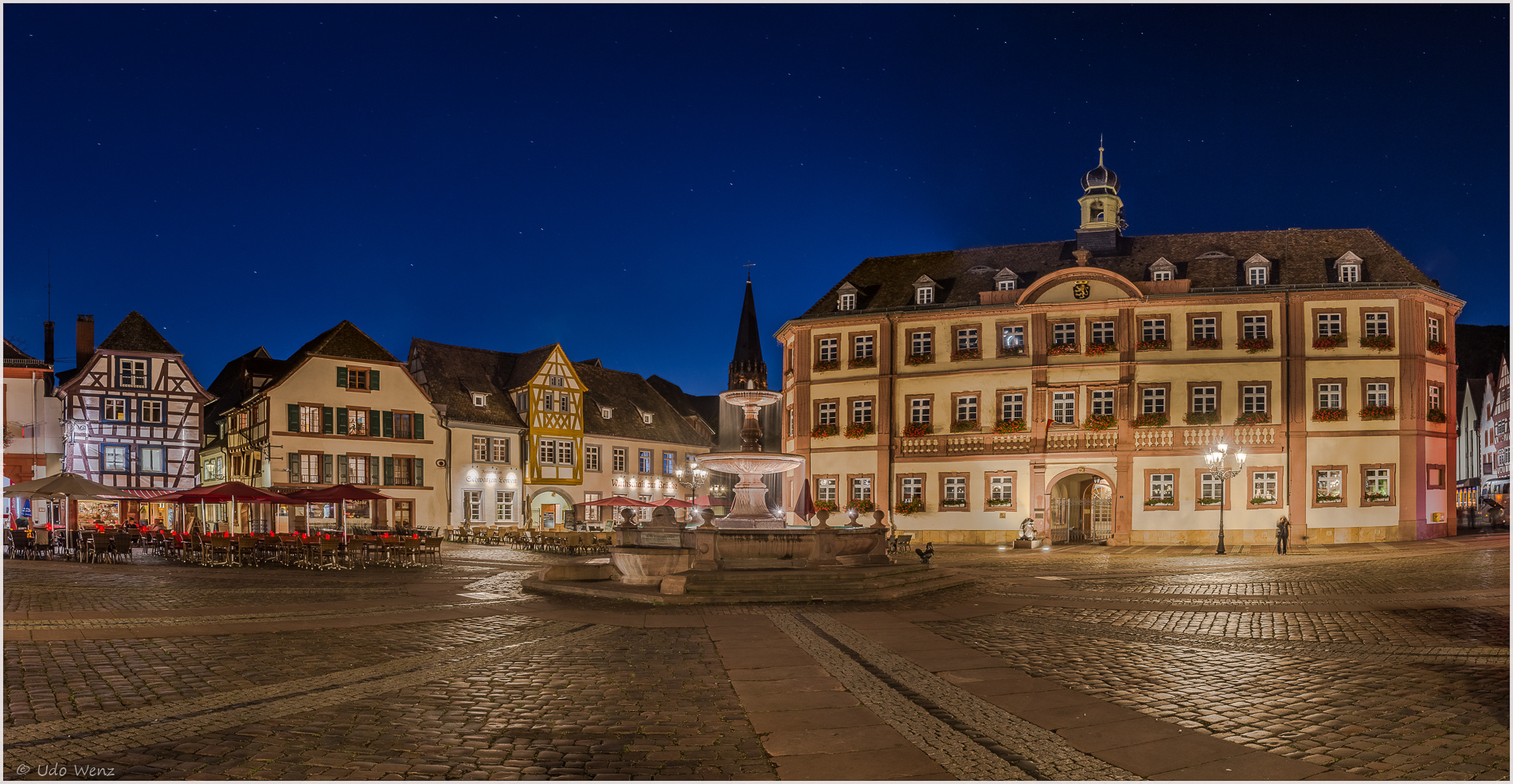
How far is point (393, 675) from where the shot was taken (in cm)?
920

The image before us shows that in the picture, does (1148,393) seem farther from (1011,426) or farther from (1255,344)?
(1011,426)

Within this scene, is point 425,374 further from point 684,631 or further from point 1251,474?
point 684,631

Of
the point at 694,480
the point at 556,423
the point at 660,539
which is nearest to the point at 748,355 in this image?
the point at 660,539

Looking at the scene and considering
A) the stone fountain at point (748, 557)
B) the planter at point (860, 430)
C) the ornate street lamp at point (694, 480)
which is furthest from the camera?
the ornate street lamp at point (694, 480)

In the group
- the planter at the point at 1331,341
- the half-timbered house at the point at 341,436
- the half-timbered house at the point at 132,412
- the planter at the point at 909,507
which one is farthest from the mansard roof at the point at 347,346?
the planter at the point at 1331,341

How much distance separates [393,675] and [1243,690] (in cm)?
736

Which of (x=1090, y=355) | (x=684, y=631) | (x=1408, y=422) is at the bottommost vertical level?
(x=684, y=631)

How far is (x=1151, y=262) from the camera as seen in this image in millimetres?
40844

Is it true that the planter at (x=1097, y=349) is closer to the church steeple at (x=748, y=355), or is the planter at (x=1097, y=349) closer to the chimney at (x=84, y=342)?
the church steeple at (x=748, y=355)

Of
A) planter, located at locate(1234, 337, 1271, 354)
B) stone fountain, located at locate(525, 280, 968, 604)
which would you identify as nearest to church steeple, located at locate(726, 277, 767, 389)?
stone fountain, located at locate(525, 280, 968, 604)

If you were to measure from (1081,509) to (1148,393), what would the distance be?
607cm

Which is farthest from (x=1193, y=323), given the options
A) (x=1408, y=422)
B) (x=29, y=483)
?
(x=29, y=483)

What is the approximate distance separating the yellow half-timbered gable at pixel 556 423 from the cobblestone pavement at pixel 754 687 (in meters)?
35.1

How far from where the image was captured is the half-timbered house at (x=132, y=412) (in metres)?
42.6
